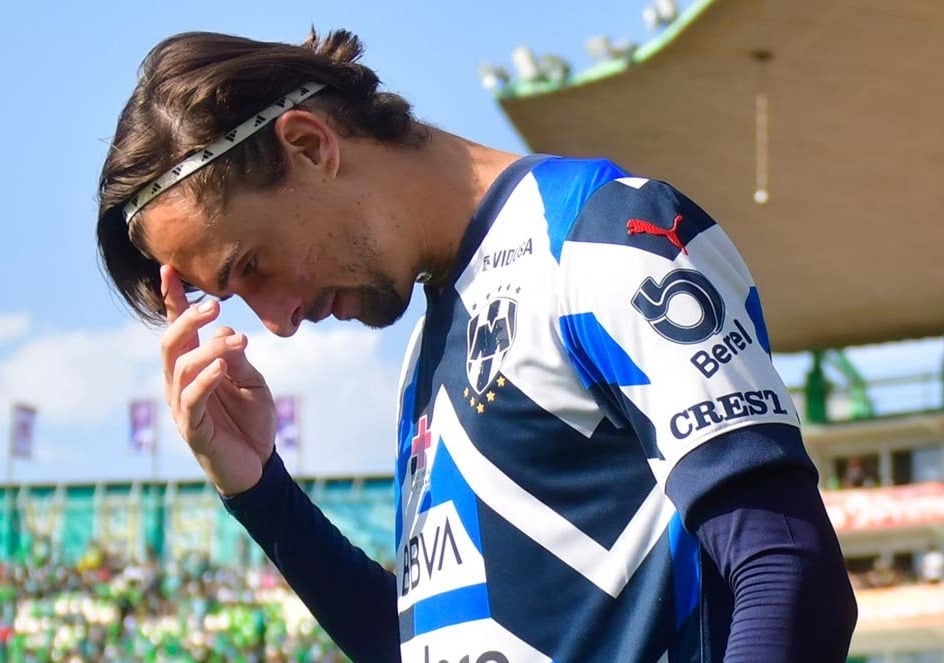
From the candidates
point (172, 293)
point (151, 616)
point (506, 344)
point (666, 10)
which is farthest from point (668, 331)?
point (151, 616)

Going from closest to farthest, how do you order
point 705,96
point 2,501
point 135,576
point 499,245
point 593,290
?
point 593,290, point 499,245, point 705,96, point 135,576, point 2,501

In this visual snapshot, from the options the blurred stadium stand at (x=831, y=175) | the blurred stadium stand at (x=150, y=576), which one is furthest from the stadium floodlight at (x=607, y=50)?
the blurred stadium stand at (x=150, y=576)

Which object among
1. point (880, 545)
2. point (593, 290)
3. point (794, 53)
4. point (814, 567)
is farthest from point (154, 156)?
point (880, 545)

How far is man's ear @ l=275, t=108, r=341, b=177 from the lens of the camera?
6.48 ft

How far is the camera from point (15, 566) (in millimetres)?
28453

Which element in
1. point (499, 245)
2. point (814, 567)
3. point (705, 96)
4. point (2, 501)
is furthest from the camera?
point (2, 501)

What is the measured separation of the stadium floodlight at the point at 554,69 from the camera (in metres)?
17.8

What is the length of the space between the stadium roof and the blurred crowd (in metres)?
9.48

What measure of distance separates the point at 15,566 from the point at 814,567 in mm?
28431

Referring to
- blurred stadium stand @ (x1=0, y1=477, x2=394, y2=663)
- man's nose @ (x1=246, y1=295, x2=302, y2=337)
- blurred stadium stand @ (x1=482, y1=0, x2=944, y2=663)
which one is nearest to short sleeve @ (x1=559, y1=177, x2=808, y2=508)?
man's nose @ (x1=246, y1=295, x2=302, y2=337)

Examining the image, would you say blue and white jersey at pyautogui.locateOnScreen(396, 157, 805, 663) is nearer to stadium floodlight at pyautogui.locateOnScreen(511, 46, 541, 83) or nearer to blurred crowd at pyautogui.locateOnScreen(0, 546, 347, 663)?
stadium floodlight at pyautogui.locateOnScreen(511, 46, 541, 83)

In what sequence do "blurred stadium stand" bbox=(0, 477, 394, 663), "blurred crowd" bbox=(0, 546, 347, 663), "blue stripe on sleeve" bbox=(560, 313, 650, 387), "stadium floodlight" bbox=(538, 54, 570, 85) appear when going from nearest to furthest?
"blue stripe on sleeve" bbox=(560, 313, 650, 387) → "stadium floodlight" bbox=(538, 54, 570, 85) → "blurred crowd" bbox=(0, 546, 347, 663) → "blurred stadium stand" bbox=(0, 477, 394, 663)

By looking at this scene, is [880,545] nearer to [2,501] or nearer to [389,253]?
[2,501]

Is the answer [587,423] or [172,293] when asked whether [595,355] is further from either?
[172,293]
